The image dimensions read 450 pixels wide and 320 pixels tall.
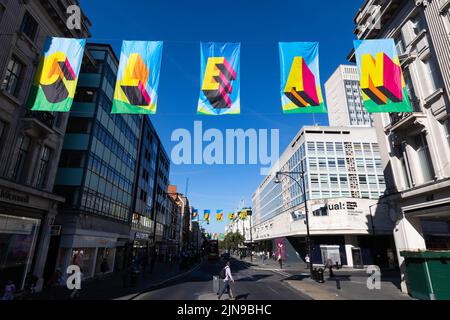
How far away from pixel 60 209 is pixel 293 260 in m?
44.3

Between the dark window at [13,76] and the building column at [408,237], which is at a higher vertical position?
the dark window at [13,76]

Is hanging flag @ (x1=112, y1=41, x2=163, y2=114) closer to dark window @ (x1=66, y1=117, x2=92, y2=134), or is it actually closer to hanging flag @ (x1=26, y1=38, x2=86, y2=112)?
hanging flag @ (x1=26, y1=38, x2=86, y2=112)

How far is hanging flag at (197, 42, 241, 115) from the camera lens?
11.5 meters

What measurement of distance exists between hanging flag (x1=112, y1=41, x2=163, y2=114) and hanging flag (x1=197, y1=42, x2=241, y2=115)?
210 cm


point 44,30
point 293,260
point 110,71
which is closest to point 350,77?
point 293,260

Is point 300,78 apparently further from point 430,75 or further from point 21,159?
point 21,159

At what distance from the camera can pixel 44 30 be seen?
17.9m

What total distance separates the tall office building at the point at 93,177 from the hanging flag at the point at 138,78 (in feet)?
50.4

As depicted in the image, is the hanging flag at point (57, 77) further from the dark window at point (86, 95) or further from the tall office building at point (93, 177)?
the dark window at point (86, 95)

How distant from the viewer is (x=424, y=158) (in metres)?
15.2

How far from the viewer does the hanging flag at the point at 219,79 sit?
11461 millimetres

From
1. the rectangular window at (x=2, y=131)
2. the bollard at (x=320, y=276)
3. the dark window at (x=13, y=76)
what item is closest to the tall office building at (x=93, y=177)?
the dark window at (x=13, y=76)

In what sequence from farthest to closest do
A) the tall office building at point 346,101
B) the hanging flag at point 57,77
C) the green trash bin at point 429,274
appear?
the tall office building at point 346,101 < the green trash bin at point 429,274 < the hanging flag at point 57,77

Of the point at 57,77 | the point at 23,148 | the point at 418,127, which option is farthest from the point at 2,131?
the point at 418,127
